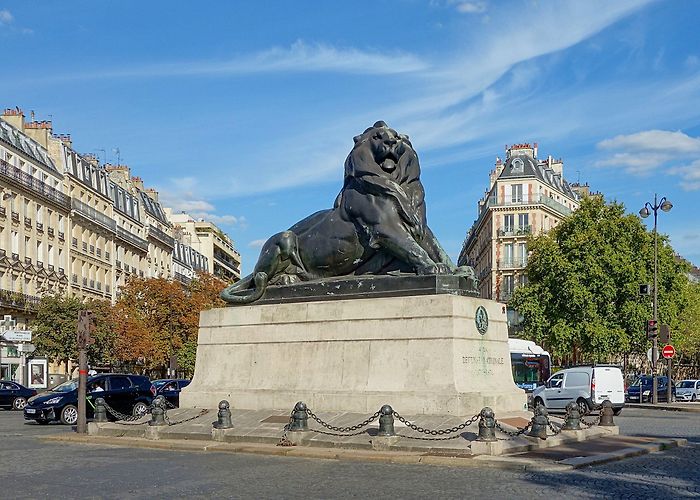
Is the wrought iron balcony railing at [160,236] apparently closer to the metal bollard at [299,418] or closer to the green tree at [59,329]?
the green tree at [59,329]

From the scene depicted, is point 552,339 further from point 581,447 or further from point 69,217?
point 581,447

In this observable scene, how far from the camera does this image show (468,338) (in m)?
16.2

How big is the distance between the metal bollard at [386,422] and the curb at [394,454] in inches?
13.4

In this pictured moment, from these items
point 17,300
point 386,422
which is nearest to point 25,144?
point 17,300

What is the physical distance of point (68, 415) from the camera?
88.3ft

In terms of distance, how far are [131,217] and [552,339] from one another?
3784 cm

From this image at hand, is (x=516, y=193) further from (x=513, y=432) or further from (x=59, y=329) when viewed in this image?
(x=513, y=432)

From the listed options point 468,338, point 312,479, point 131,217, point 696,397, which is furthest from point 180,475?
point 131,217

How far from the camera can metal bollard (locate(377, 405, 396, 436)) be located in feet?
47.6

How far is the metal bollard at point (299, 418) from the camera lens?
1548cm

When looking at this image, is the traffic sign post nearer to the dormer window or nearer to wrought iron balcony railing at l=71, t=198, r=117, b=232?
wrought iron balcony railing at l=71, t=198, r=117, b=232

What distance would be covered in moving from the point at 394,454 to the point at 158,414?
18.3 feet

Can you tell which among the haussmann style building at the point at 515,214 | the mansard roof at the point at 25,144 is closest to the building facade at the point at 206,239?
the haussmann style building at the point at 515,214

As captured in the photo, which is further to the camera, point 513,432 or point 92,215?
point 92,215
